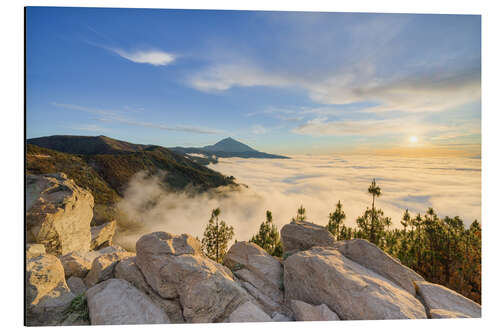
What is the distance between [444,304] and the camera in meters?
5.62

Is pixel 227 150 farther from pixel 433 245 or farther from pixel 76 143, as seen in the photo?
pixel 433 245

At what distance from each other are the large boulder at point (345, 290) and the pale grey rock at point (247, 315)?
4.33 ft

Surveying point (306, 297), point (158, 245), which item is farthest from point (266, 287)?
point (158, 245)

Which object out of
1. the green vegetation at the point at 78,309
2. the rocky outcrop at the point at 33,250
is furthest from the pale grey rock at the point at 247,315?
the rocky outcrop at the point at 33,250

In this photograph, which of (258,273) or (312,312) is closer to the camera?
(312,312)

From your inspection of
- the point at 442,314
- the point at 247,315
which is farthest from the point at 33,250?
the point at 442,314

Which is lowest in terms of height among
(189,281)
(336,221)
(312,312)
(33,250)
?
(336,221)

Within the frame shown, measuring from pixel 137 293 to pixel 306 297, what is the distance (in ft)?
15.2

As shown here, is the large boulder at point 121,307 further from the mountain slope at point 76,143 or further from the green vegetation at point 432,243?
the green vegetation at point 432,243

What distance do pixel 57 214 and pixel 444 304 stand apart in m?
13.0

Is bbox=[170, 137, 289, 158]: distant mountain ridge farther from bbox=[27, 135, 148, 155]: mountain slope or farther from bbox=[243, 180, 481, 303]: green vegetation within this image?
bbox=[243, 180, 481, 303]: green vegetation

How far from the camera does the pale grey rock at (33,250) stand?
5752 mm

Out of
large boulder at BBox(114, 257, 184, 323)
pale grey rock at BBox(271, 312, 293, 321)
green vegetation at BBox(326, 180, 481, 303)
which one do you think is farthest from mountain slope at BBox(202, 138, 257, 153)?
pale grey rock at BBox(271, 312, 293, 321)
